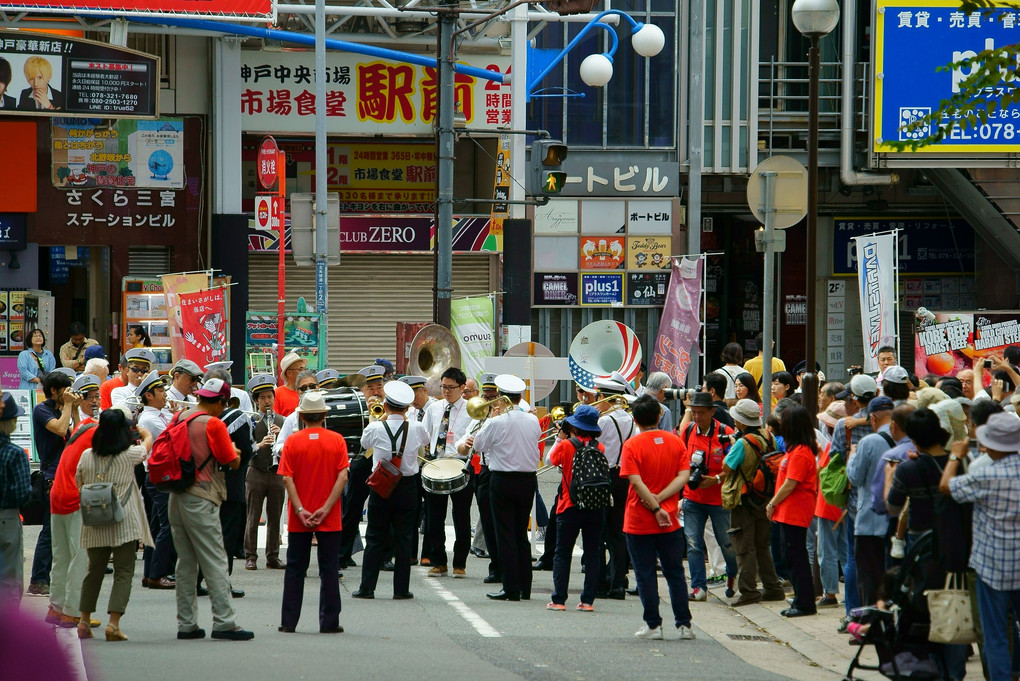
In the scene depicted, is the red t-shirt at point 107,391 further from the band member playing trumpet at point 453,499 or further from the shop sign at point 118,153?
the shop sign at point 118,153

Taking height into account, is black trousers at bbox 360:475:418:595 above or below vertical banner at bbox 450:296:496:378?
below

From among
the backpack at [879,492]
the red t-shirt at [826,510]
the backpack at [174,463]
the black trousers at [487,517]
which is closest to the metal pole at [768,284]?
the red t-shirt at [826,510]

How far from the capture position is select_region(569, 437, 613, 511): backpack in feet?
32.8

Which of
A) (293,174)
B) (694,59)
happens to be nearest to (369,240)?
(293,174)

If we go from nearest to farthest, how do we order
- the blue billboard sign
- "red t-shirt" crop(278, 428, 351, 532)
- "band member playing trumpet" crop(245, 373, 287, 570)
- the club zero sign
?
"red t-shirt" crop(278, 428, 351, 532) < "band member playing trumpet" crop(245, 373, 287, 570) < the club zero sign < the blue billboard sign

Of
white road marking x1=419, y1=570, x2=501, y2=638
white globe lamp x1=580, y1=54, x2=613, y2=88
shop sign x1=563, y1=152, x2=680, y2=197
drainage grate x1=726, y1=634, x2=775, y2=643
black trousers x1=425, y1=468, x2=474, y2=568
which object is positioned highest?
white globe lamp x1=580, y1=54, x2=613, y2=88

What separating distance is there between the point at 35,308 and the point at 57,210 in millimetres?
1661

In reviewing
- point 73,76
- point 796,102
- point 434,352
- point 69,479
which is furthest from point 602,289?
point 69,479

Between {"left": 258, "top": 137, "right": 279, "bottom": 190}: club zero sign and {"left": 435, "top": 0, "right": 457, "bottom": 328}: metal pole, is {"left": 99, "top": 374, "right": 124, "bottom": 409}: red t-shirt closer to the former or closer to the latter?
{"left": 435, "top": 0, "right": 457, "bottom": 328}: metal pole

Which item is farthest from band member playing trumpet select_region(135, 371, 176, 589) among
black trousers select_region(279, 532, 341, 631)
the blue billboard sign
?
the blue billboard sign

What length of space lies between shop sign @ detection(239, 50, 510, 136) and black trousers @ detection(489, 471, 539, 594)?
13.0 m

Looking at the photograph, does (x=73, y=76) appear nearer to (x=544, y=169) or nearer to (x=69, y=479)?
(x=544, y=169)

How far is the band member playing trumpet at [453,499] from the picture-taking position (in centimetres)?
1195

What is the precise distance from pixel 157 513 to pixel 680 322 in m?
14.6
